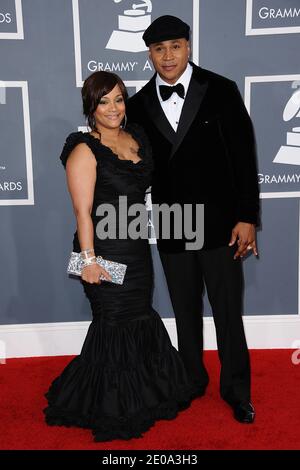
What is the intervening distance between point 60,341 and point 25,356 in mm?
265

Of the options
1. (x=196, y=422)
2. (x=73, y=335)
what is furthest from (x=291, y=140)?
(x=73, y=335)

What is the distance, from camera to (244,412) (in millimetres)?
2584

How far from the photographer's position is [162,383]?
2.58 meters

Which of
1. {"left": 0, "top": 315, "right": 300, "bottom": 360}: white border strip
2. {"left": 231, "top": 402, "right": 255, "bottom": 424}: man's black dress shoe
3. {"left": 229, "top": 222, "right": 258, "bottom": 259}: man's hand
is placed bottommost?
{"left": 231, "top": 402, "right": 255, "bottom": 424}: man's black dress shoe

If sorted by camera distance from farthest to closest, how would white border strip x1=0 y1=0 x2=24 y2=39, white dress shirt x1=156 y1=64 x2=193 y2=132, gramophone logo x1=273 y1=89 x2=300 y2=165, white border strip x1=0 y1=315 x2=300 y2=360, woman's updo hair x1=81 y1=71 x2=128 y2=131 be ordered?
1. white border strip x1=0 y1=315 x2=300 y2=360
2. gramophone logo x1=273 y1=89 x2=300 y2=165
3. white border strip x1=0 y1=0 x2=24 y2=39
4. white dress shirt x1=156 y1=64 x2=193 y2=132
5. woman's updo hair x1=81 y1=71 x2=128 y2=131

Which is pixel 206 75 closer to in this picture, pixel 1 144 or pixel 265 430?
pixel 1 144

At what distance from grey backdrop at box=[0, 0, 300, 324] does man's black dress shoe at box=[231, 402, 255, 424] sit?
90 cm

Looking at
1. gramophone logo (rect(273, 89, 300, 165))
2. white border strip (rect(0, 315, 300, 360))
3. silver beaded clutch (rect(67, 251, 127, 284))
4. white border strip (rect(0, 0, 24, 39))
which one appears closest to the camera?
silver beaded clutch (rect(67, 251, 127, 284))
